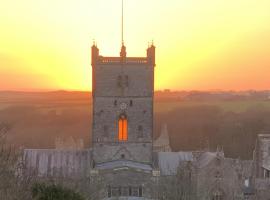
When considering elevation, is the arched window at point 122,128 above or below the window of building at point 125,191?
above

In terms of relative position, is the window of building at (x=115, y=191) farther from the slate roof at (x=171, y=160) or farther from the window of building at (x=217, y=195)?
the window of building at (x=217, y=195)

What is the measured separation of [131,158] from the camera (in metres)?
50.6

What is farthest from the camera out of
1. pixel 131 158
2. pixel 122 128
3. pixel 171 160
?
pixel 171 160

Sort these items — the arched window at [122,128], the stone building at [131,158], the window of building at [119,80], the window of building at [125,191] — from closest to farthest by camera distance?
the stone building at [131,158]
the window of building at [125,191]
the window of building at [119,80]
the arched window at [122,128]

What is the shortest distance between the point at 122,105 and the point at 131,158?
5097 millimetres

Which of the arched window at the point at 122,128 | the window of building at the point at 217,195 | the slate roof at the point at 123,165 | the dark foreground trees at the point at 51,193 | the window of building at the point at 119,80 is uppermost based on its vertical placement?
the window of building at the point at 119,80

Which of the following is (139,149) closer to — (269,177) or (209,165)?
(209,165)

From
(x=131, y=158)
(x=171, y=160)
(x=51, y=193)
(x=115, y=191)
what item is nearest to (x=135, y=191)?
(x=115, y=191)

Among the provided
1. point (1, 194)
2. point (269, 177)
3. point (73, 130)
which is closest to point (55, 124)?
point (73, 130)

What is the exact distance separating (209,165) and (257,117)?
77.6 meters

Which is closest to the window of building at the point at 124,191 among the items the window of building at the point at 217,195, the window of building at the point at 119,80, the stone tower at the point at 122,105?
the stone tower at the point at 122,105

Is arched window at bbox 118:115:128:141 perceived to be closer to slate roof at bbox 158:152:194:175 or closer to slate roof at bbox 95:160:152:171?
slate roof at bbox 95:160:152:171

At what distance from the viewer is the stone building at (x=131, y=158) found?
47688 millimetres

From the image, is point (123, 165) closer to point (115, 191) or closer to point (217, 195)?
point (115, 191)
